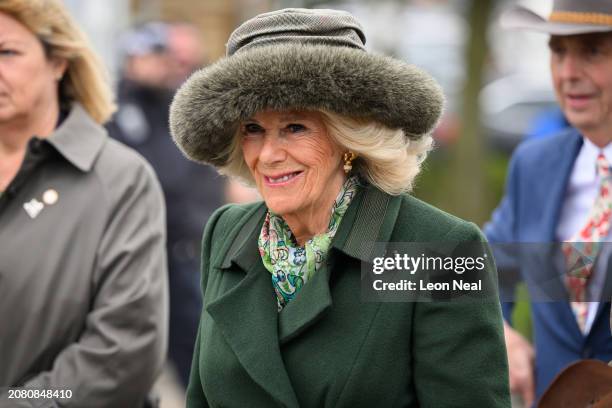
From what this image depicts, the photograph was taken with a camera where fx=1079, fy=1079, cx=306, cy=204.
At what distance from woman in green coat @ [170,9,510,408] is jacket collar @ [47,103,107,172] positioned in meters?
0.80

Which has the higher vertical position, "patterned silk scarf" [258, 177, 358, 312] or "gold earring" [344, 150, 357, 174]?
"gold earring" [344, 150, 357, 174]

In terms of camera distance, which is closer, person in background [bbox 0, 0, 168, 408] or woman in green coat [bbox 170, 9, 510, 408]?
woman in green coat [bbox 170, 9, 510, 408]

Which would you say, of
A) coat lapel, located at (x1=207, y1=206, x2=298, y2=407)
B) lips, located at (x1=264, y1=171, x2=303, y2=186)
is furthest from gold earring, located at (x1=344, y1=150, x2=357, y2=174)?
coat lapel, located at (x1=207, y1=206, x2=298, y2=407)

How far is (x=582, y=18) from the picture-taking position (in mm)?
4270

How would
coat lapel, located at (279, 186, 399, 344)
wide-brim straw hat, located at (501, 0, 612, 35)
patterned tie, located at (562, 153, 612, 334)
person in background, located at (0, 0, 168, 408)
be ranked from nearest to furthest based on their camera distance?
coat lapel, located at (279, 186, 399, 344) → patterned tie, located at (562, 153, 612, 334) → person in background, located at (0, 0, 168, 408) → wide-brim straw hat, located at (501, 0, 612, 35)

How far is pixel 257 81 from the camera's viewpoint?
324 centimetres

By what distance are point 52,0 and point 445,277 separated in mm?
2074

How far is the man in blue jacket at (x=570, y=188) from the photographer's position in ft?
13.4

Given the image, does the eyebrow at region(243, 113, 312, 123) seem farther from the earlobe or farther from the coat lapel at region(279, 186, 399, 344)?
the earlobe

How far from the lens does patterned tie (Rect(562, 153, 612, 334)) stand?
388cm

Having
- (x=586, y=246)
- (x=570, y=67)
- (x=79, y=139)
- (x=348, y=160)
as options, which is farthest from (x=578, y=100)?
(x=79, y=139)

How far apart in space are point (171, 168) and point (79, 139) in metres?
2.90

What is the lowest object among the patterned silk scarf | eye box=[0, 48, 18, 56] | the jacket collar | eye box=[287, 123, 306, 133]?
the jacket collar

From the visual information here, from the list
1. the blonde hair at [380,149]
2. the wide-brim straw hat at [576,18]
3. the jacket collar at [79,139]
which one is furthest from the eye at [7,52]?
the wide-brim straw hat at [576,18]
